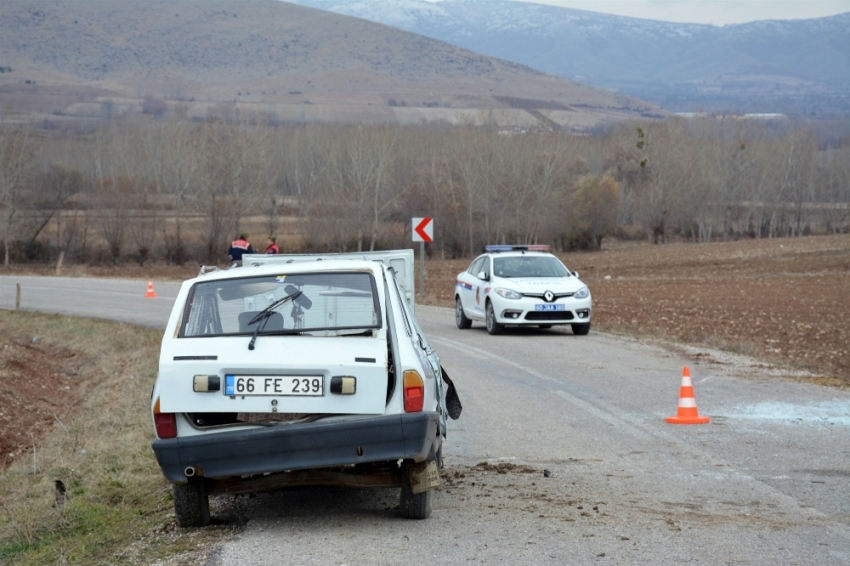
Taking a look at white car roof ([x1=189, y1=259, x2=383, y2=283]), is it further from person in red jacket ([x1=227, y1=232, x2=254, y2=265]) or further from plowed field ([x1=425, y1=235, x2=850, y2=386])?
person in red jacket ([x1=227, y1=232, x2=254, y2=265])

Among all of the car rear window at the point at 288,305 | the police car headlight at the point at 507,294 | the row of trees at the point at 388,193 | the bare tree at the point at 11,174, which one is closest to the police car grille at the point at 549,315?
the police car headlight at the point at 507,294

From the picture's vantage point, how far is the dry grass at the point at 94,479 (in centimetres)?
608

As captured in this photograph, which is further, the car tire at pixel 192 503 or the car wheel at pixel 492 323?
the car wheel at pixel 492 323

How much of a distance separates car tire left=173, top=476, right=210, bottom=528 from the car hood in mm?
12873

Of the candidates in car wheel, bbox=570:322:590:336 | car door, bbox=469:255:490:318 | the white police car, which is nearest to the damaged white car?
the white police car

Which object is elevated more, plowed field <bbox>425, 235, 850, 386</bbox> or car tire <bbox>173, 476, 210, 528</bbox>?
car tire <bbox>173, 476, 210, 528</bbox>

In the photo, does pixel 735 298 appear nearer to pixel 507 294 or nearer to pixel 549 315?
pixel 549 315

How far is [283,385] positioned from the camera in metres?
5.72

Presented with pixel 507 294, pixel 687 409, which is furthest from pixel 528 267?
pixel 687 409

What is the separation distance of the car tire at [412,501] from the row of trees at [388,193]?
61939 millimetres

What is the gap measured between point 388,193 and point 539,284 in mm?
59789

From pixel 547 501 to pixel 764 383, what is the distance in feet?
22.7

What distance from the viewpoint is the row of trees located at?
68.1 meters

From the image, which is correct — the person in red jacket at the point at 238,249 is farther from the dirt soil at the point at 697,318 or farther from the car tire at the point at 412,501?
the car tire at the point at 412,501
